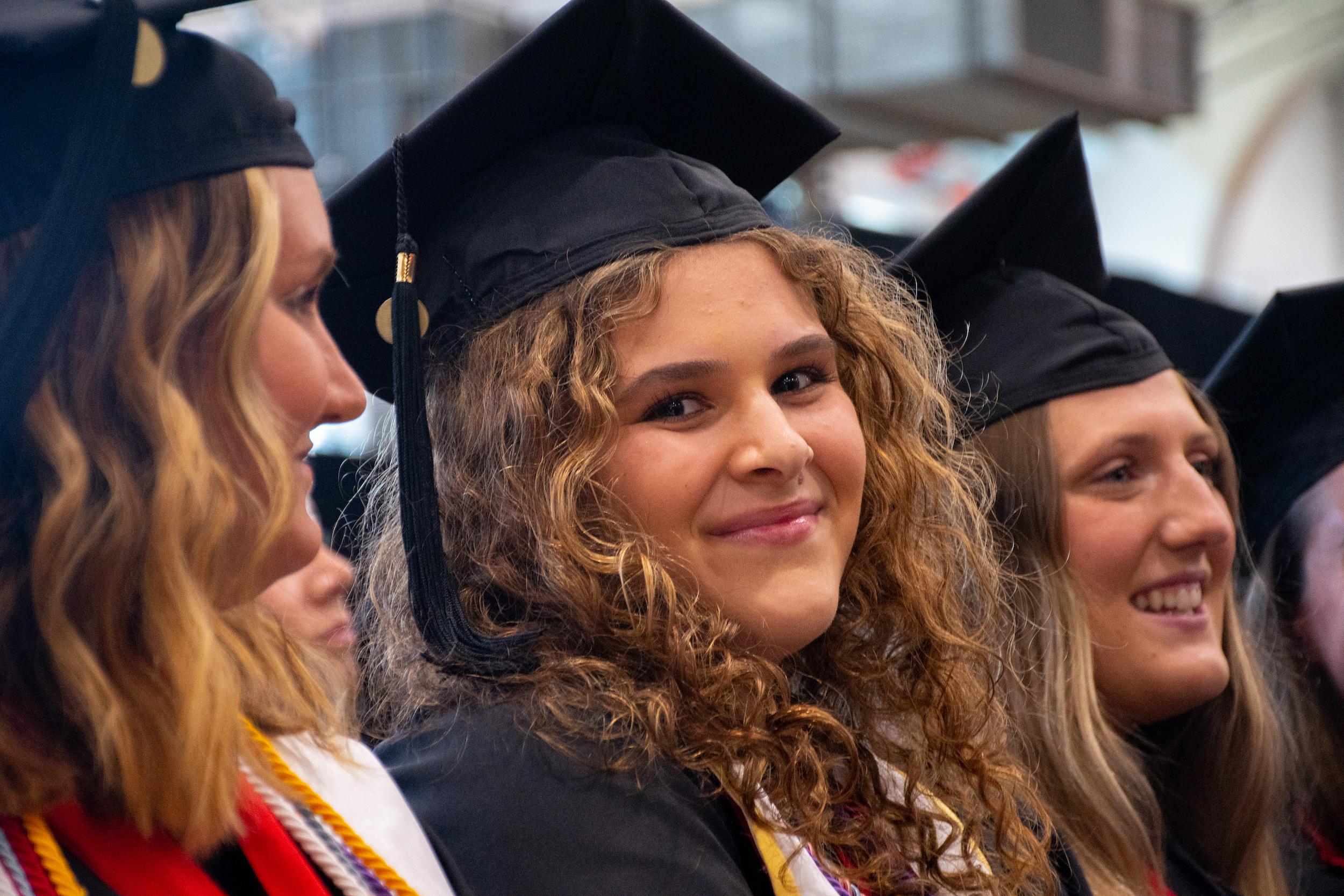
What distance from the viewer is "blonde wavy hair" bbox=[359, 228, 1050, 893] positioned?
1.36 meters

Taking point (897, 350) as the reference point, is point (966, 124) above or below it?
below

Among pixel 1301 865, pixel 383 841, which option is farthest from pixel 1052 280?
pixel 383 841

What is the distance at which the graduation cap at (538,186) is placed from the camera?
4.80 feet

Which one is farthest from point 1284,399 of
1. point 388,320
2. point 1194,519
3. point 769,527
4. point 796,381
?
point 388,320

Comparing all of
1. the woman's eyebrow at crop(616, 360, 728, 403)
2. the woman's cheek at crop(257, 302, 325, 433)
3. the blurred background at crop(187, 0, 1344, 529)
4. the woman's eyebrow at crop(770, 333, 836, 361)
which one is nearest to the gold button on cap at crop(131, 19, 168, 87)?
the woman's cheek at crop(257, 302, 325, 433)

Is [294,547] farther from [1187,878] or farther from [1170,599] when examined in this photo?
[1187,878]

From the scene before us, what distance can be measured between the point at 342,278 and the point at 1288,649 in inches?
68.8

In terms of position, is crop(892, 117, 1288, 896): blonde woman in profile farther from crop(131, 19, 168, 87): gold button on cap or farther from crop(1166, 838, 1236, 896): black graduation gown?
crop(131, 19, 168, 87): gold button on cap

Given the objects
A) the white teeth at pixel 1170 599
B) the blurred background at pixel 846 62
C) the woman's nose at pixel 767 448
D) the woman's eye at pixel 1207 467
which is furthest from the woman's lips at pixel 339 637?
the blurred background at pixel 846 62

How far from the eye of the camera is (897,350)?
1.73m

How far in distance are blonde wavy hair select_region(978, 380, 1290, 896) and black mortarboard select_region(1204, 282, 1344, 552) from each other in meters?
0.28

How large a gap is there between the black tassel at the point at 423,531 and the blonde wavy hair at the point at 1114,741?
2.61 feet

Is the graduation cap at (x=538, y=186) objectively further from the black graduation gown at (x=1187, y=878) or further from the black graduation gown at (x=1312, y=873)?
the black graduation gown at (x=1312, y=873)

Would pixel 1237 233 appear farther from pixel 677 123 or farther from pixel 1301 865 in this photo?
pixel 677 123
